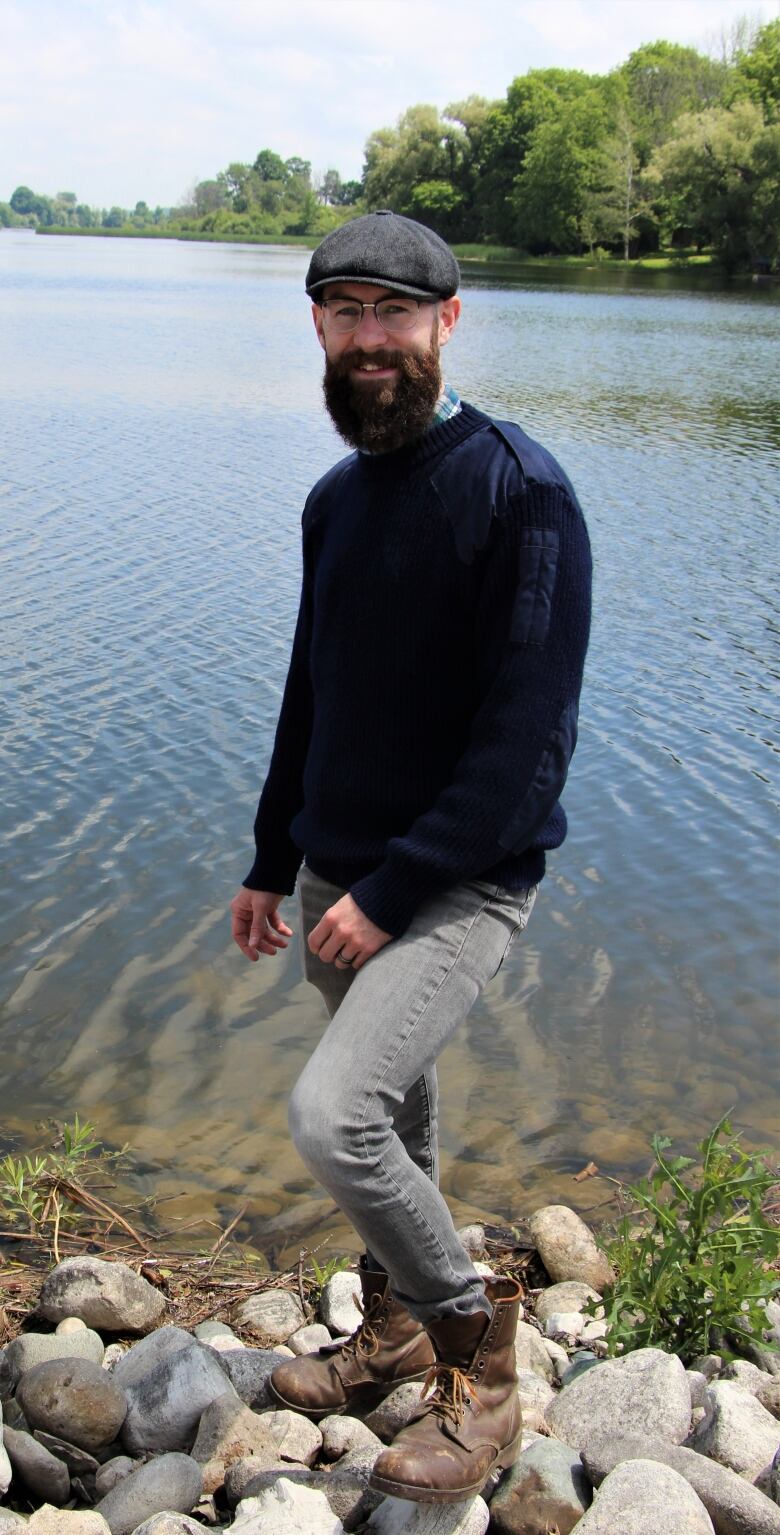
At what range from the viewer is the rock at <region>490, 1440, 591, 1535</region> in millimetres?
2711

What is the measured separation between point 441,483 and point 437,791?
0.63 metres

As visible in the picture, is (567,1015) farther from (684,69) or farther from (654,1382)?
(684,69)

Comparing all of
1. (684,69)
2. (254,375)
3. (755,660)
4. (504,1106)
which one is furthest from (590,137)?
(504,1106)

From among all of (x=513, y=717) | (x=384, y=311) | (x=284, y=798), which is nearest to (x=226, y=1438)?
(x=284, y=798)

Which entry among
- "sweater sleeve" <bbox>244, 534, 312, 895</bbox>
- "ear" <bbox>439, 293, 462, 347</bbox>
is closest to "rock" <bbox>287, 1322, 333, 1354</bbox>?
"sweater sleeve" <bbox>244, 534, 312, 895</bbox>

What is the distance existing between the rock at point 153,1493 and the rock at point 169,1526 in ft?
0.36

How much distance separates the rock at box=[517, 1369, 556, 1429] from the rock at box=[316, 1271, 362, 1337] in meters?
0.54

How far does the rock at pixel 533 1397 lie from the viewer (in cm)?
315

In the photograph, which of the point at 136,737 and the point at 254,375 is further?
the point at 254,375

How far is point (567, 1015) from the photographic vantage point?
654 cm

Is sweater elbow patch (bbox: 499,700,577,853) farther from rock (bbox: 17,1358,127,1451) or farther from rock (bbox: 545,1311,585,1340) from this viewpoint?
rock (bbox: 545,1311,585,1340)

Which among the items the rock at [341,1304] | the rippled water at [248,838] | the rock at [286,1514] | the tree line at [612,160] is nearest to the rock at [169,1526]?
the rock at [286,1514]

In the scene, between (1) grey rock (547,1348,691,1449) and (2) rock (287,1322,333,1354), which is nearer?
(1) grey rock (547,1348,691,1449)

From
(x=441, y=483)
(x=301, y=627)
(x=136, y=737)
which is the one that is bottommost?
(x=136, y=737)
